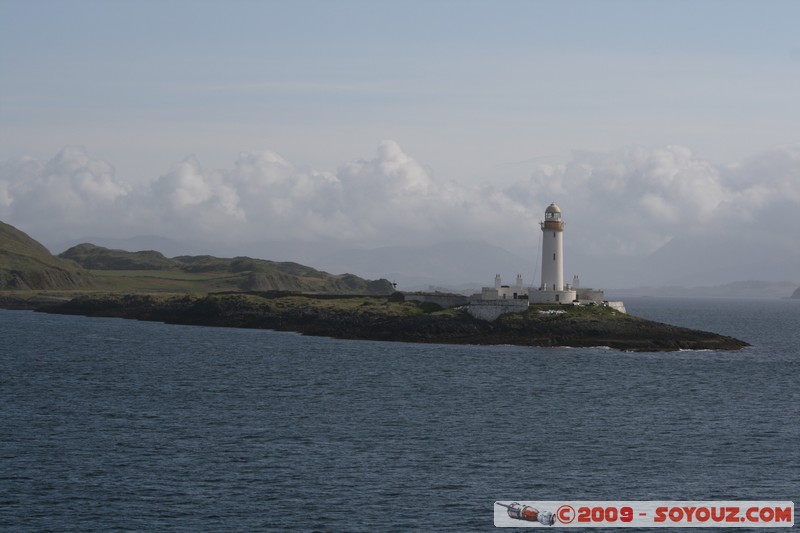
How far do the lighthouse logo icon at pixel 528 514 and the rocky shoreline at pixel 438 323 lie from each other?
64.3 m

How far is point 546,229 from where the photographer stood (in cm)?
11494

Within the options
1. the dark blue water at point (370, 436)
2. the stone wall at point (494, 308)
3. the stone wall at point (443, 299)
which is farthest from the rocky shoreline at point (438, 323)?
the dark blue water at point (370, 436)

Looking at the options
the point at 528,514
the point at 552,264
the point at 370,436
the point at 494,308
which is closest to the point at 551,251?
the point at 552,264

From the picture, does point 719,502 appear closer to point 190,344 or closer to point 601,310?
point 601,310

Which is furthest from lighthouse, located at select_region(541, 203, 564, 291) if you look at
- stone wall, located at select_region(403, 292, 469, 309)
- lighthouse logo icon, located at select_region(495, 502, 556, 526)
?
lighthouse logo icon, located at select_region(495, 502, 556, 526)

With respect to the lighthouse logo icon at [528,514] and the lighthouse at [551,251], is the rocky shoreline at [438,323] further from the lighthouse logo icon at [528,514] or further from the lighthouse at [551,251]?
the lighthouse logo icon at [528,514]

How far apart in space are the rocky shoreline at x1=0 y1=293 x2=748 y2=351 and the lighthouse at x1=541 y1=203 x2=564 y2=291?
5.03 m

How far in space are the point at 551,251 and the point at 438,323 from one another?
15.4 metres

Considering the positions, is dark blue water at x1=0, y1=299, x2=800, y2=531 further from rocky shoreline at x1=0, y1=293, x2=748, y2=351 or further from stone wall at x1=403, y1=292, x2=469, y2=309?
stone wall at x1=403, y1=292, x2=469, y2=309

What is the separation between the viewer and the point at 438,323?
112 m

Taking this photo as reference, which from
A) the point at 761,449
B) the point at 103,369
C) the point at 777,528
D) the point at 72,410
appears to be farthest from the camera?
the point at 103,369

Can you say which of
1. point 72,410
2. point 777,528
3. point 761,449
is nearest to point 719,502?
point 777,528

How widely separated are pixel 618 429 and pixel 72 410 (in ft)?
111

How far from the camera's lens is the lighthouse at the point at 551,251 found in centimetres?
11419
